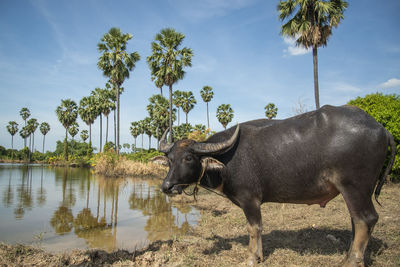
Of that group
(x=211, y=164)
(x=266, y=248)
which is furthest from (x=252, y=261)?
(x=211, y=164)

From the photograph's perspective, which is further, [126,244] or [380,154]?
[126,244]

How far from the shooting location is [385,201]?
292 inches

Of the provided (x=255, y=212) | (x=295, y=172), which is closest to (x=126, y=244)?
(x=255, y=212)

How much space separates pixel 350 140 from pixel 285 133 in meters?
0.78

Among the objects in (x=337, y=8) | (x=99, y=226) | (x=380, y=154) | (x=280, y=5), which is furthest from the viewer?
(x=280, y=5)

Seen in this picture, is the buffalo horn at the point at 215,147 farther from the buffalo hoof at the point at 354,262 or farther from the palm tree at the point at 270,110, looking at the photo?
the palm tree at the point at 270,110

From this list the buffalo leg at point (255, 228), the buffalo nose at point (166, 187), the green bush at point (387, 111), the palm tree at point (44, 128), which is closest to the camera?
the buffalo nose at point (166, 187)

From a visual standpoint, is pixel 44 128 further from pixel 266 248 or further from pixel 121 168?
pixel 266 248

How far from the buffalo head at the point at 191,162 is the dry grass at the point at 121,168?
59.1ft

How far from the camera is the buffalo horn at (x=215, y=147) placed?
3461mm

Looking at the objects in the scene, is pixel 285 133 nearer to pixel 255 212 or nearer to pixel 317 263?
pixel 255 212

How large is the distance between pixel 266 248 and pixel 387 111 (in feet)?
33.1

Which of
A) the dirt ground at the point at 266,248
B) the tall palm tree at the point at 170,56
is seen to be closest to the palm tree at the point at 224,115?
the tall palm tree at the point at 170,56

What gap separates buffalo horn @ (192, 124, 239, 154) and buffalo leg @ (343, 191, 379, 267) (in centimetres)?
160
